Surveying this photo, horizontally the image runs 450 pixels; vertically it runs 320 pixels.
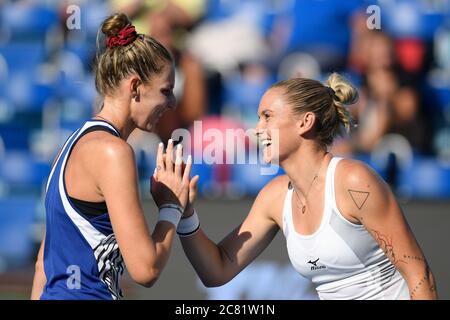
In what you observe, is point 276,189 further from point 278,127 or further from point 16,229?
point 16,229

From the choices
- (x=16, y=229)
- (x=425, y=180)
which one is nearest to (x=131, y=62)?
(x=425, y=180)

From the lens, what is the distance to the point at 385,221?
361cm

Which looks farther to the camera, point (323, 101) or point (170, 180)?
point (323, 101)

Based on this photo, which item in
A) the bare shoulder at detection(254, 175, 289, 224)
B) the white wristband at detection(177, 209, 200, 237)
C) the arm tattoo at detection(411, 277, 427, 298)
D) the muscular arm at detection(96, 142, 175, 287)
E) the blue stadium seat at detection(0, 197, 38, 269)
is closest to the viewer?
the muscular arm at detection(96, 142, 175, 287)

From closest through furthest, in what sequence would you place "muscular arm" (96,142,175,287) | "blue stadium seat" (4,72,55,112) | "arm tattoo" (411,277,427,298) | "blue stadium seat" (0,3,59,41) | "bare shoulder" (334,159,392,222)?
"muscular arm" (96,142,175,287)
"arm tattoo" (411,277,427,298)
"bare shoulder" (334,159,392,222)
"blue stadium seat" (4,72,55,112)
"blue stadium seat" (0,3,59,41)

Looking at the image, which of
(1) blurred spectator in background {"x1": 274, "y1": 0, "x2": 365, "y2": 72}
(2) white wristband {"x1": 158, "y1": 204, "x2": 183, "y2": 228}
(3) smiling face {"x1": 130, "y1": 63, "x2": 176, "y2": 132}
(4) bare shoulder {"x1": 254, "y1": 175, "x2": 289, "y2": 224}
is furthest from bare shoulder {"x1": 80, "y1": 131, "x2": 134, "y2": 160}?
(1) blurred spectator in background {"x1": 274, "y1": 0, "x2": 365, "y2": 72}

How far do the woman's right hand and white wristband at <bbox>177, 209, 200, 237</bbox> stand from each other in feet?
1.57

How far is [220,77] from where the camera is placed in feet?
24.5

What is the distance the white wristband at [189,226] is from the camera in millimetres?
3961

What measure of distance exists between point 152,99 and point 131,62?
168 millimetres

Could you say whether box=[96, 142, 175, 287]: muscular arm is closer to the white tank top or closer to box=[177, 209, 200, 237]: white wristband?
box=[177, 209, 200, 237]: white wristband

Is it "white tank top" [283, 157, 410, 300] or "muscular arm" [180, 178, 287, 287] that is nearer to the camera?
"white tank top" [283, 157, 410, 300]

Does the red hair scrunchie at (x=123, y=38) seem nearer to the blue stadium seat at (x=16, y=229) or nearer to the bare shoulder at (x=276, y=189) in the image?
the bare shoulder at (x=276, y=189)

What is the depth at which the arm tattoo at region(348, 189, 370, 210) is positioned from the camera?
366 centimetres
